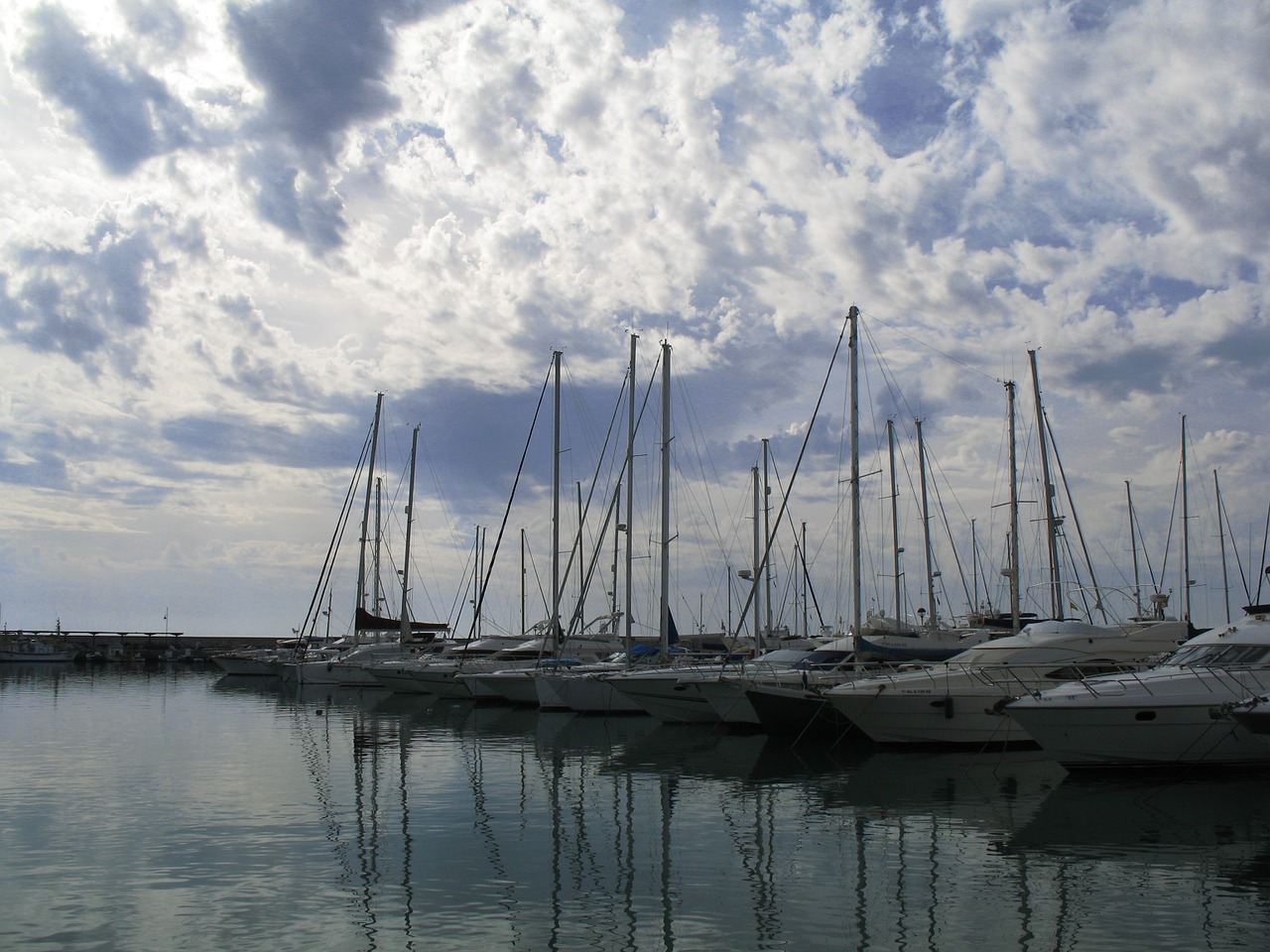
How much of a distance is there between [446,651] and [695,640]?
14.7m

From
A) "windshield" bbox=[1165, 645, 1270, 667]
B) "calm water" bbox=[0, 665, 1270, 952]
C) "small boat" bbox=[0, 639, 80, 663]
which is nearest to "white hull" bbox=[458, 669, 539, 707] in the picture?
"calm water" bbox=[0, 665, 1270, 952]

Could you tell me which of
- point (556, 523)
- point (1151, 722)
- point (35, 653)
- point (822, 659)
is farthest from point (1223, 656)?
point (35, 653)

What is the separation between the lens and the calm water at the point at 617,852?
1112 centimetres

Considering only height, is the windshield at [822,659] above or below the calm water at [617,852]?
above

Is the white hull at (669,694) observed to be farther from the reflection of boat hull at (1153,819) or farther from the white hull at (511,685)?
the reflection of boat hull at (1153,819)

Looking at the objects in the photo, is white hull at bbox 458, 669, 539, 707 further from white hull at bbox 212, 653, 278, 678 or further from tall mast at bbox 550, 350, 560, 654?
white hull at bbox 212, 653, 278, 678

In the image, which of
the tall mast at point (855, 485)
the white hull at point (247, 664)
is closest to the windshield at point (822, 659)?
the tall mast at point (855, 485)

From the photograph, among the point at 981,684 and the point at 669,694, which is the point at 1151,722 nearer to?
the point at 981,684

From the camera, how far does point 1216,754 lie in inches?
832

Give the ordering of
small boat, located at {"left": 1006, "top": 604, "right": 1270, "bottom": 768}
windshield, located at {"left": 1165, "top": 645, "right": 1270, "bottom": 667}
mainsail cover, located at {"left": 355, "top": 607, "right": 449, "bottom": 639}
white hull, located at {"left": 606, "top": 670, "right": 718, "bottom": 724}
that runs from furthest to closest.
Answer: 1. mainsail cover, located at {"left": 355, "top": 607, "right": 449, "bottom": 639}
2. white hull, located at {"left": 606, "top": 670, "right": 718, "bottom": 724}
3. windshield, located at {"left": 1165, "top": 645, "right": 1270, "bottom": 667}
4. small boat, located at {"left": 1006, "top": 604, "right": 1270, "bottom": 768}

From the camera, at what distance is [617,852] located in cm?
1509

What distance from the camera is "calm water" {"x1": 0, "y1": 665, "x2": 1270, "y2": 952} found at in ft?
36.5

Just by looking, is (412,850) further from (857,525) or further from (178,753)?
(857,525)

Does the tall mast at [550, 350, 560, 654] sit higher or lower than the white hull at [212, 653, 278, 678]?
higher
